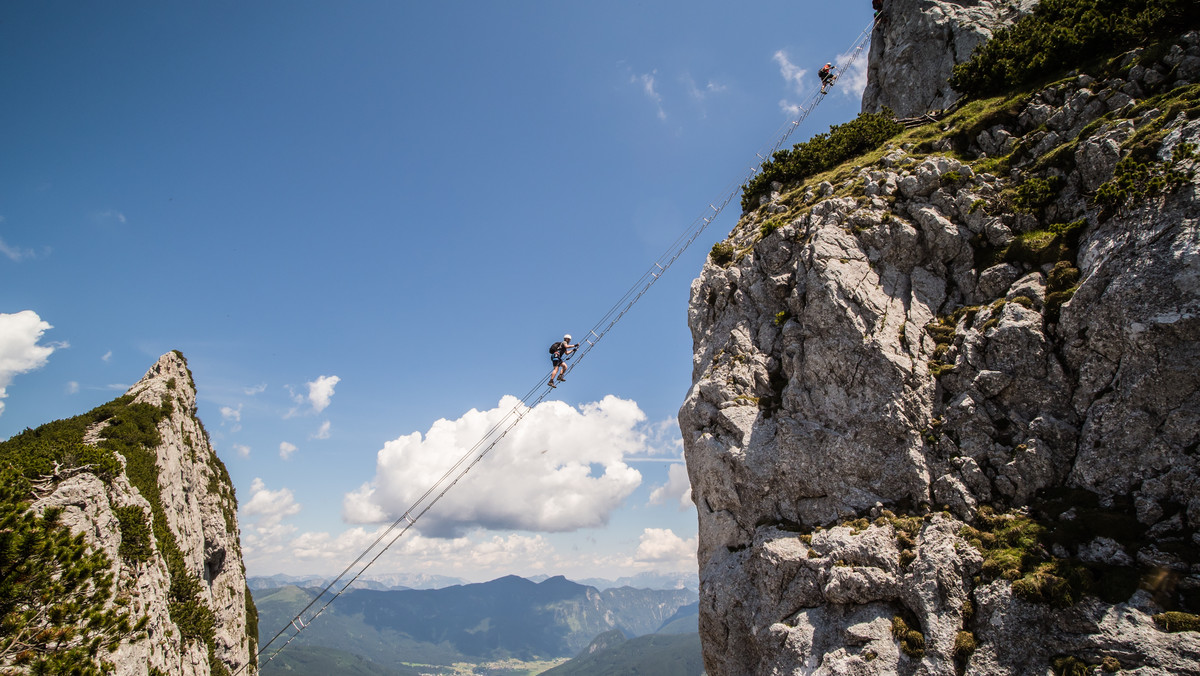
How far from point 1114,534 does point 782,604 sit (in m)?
13.5

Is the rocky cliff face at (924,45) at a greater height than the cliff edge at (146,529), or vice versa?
the rocky cliff face at (924,45)

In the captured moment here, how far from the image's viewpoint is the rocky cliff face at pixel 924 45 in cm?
4422

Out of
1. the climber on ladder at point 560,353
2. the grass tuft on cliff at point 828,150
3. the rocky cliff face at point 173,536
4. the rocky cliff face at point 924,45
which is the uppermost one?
the rocky cliff face at point 924,45

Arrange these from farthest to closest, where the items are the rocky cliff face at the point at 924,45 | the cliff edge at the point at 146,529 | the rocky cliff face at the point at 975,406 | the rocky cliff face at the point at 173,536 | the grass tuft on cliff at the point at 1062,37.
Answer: the rocky cliff face at the point at 924,45 < the grass tuft on cliff at the point at 1062,37 < the rocky cliff face at the point at 173,536 < the cliff edge at the point at 146,529 < the rocky cliff face at the point at 975,406

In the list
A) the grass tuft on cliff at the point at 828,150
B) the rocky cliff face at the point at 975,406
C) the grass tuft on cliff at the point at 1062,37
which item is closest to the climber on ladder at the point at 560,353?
the rocky cliff face at the point at 975,406

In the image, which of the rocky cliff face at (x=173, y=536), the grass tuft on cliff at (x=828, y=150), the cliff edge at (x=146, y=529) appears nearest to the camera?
the cliff edge at (x=146, y=529)

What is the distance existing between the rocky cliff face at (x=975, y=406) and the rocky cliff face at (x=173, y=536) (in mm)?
29809

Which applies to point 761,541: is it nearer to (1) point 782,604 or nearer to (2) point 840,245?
(1) point 782,604

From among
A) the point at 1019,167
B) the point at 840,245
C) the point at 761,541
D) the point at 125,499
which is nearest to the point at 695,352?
the point at 840,245

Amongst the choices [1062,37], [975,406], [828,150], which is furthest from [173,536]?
[1062,37]

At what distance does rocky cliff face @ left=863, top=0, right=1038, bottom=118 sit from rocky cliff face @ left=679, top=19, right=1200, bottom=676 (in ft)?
49.5

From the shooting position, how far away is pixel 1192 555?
16438 millimetres

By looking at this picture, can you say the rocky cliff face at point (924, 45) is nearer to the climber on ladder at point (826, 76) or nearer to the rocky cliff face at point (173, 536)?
the climber on ladder at point (826, 76)

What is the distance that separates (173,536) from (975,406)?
161 feet
